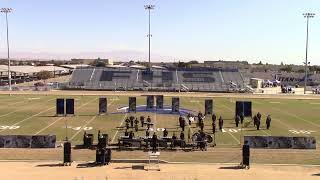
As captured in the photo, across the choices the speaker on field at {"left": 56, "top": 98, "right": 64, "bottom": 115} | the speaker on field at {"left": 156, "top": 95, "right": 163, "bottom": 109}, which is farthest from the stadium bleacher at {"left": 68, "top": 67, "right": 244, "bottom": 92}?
the speaker on field at {"left": 56, "top": 98, "right": 64, "bottom": 115}

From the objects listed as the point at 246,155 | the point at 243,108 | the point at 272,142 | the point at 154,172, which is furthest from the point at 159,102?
the point at 154,172

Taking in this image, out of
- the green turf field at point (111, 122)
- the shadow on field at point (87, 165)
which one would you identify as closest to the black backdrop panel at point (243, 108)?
the green turf field at point (111, 122)

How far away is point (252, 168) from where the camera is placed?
22.5 meters

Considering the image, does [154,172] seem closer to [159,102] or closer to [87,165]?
[87,165]

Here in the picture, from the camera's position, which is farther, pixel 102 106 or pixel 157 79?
pixel 157 79

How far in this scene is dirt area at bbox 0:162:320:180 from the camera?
20.4m

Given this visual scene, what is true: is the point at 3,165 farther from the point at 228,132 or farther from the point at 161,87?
the point at 161,87

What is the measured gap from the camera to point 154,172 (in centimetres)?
2127

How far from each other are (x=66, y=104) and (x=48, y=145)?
14628mm

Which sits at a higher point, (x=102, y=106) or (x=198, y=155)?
(x=102, y=106)

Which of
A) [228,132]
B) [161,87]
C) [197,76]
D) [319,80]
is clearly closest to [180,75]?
[197,76]

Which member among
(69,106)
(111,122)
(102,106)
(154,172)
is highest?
(69,106)

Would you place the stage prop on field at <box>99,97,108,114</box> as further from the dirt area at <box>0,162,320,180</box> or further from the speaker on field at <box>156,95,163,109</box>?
the dirt area at <box>0,162,320,180</box>

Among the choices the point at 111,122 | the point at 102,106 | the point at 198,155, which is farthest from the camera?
the point at 102,106
